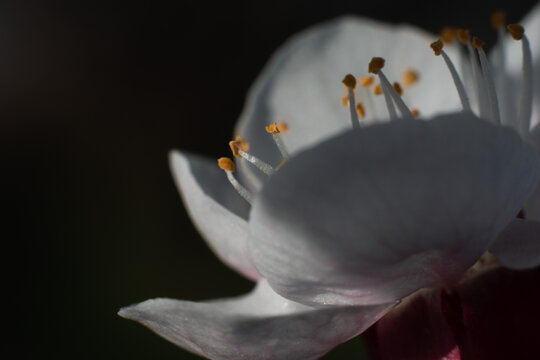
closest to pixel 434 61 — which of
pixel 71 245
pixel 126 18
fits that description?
pixel 71 245

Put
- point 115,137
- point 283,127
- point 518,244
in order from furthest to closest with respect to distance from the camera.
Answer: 1. point 115,137
2. point 283,127
3. point 518,244

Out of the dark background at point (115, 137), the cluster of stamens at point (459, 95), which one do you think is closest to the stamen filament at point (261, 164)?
the cluster of stamens at point (459, 95)

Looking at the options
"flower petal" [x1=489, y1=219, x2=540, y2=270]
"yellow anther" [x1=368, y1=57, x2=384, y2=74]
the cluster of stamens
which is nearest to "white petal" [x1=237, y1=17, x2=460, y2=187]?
the cluster of stamens

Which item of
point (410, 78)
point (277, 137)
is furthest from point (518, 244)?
point (410, 78)

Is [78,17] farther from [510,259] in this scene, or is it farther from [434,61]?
[510,259]

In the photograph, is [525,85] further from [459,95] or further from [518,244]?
[518,244]

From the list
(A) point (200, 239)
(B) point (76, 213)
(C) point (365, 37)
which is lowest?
(A) point (200, 239)

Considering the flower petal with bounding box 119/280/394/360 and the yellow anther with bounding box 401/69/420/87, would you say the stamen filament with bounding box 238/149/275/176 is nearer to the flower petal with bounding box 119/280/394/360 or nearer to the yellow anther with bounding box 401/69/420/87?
the flower petal with bounding box 119/280/394/360

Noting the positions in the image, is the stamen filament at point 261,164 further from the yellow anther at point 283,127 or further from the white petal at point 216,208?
the yellow anther at point 283,127
